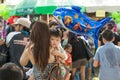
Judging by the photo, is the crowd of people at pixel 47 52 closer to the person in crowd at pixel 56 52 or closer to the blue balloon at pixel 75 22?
the person in crowd at pixel 56 52

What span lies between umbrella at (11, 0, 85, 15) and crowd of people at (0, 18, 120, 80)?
5.04ft

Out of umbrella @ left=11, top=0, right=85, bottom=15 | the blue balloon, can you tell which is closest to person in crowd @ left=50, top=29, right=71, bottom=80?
the blue balloon

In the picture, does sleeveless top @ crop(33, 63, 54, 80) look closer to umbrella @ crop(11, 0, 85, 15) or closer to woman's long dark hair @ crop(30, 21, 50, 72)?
woman's long dark hair @ crop(30, 21, 50, 72)

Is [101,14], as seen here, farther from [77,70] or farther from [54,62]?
[54,62]

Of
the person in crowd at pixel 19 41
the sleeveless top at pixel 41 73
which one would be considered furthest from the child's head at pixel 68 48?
the sleeveless top at pixel 41 73

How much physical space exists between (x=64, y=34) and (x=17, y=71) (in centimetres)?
425

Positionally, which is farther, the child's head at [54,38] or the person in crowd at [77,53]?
the person in crowd at [77,53]

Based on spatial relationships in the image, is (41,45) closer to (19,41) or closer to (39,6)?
(19,41)

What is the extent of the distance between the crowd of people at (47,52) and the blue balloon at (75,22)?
1.01ft

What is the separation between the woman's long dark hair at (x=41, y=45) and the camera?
160 inches

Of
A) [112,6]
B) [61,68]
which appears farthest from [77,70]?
[112,6]

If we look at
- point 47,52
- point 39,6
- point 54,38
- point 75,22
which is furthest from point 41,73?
point 39,6

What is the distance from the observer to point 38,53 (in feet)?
13.4

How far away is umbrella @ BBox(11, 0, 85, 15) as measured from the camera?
9.95 metres
